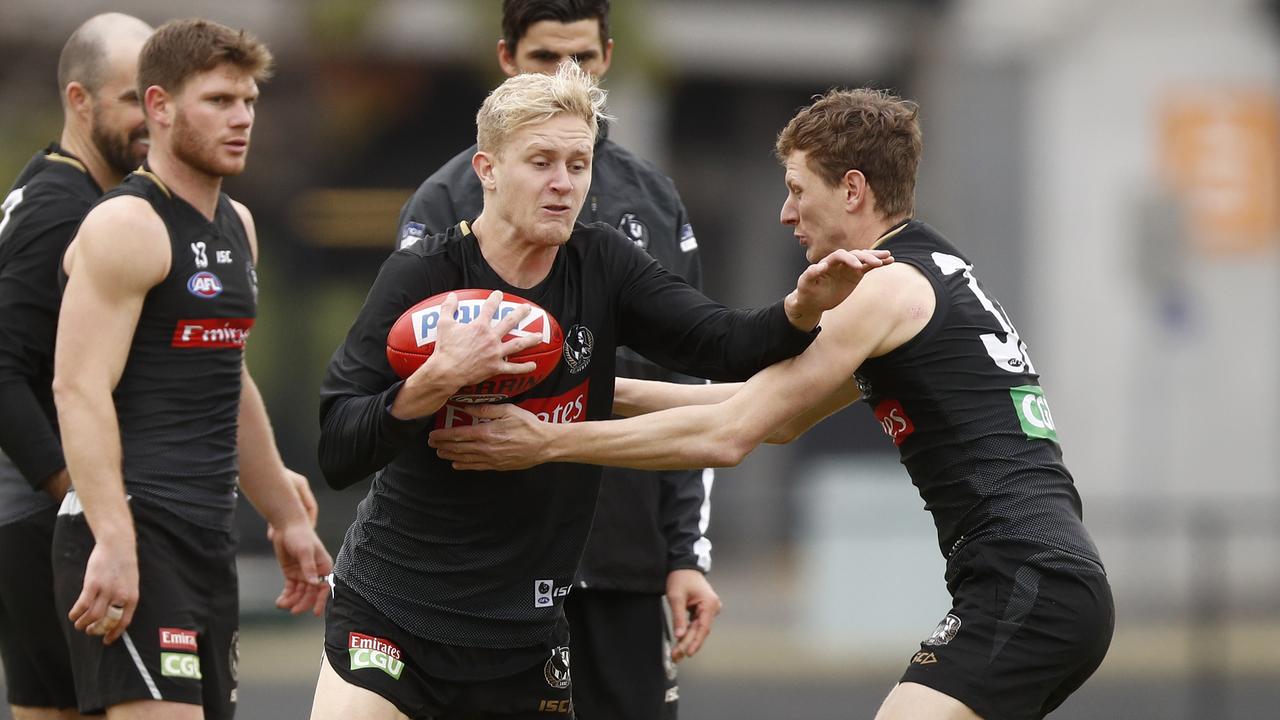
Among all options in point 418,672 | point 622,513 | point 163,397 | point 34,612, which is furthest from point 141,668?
point 622,513

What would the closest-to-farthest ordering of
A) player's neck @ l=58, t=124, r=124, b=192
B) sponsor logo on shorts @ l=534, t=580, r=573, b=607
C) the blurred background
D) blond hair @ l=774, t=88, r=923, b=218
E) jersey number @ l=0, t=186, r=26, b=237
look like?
sponsor logo on shorts @ l=534, t=580, r=573, b=607
blond hair @ l=774, t=88, r=923, b=218
jersey number @ l=0, t=186, r=26, b=237
player's neck @ l=58, t=124, r=124, b=192
the blurred background

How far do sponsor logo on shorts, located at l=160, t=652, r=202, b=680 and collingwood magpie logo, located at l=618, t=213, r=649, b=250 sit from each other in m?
1.89

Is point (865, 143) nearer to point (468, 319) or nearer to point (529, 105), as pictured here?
point (529, 105)

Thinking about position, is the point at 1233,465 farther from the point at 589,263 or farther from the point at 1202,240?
the point at 589,263

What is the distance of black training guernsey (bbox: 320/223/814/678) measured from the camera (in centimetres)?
430

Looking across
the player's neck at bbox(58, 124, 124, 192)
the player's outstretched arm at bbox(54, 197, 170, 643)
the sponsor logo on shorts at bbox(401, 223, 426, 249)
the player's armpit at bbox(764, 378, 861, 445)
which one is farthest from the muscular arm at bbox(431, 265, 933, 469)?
the player's neck at bbox(58, 124, 124, 192)

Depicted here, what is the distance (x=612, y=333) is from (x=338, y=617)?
1.07 m

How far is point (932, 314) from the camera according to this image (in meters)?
4.45

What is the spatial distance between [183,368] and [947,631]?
242 cm

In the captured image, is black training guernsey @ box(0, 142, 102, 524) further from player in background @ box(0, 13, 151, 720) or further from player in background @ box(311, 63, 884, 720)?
player in background @ box(311, 63, 884, 720)

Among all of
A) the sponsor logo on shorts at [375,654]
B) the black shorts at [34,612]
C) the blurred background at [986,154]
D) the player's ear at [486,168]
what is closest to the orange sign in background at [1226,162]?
the blurred background at [986,154]

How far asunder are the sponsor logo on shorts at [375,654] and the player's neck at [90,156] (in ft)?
6.62

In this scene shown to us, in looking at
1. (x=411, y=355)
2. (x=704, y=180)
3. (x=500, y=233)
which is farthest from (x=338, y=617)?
(x=704, y=180)

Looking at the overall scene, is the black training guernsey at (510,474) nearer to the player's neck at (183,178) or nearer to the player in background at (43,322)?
the player's neck at (183,178)
